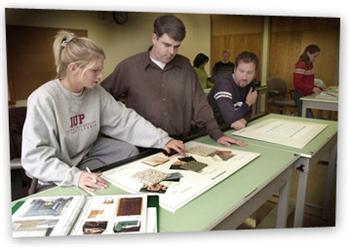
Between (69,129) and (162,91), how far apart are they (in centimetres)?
41

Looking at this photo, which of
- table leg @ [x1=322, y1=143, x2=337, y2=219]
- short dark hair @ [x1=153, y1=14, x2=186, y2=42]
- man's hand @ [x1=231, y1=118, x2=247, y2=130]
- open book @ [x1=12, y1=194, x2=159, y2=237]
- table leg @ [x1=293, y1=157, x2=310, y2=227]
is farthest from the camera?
man's hand @ [x1=231, y1=118, x2=247, y2=130]

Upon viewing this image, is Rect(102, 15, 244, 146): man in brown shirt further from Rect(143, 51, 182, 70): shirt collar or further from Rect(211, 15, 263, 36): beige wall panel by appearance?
Rect(211, 15, 263, 36): beige wall panel

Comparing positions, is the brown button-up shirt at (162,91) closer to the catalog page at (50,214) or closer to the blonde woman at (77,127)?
the blonde woman at (77,127)

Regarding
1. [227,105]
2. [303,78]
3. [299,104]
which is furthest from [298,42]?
[227,105]

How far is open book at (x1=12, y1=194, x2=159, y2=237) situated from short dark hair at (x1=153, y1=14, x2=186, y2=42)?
A: 0.63 m

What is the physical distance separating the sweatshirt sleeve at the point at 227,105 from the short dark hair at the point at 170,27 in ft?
0.92

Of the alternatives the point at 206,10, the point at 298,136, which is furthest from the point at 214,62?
the point at 298,136

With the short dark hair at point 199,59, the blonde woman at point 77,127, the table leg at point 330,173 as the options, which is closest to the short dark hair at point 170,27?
the short dark hair at point 199,59

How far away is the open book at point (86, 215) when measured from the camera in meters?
0.96

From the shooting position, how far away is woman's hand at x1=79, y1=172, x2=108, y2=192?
1027 millimetres

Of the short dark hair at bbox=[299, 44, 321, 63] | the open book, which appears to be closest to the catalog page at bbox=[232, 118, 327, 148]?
the short dark hair at bbox=[299, 44, 321, 63]

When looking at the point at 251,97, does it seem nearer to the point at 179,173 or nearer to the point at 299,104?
the point at 299,104

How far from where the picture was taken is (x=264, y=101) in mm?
1419

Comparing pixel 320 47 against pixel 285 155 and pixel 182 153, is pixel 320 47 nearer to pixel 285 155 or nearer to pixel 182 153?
pixel 285 155
